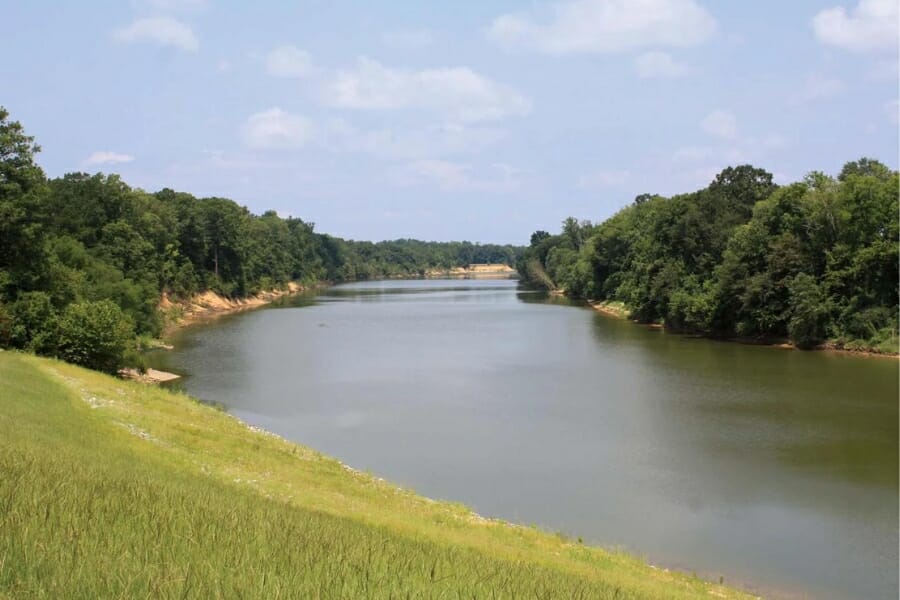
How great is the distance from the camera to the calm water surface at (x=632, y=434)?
17.0 metres

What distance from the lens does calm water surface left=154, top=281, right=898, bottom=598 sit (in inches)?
667

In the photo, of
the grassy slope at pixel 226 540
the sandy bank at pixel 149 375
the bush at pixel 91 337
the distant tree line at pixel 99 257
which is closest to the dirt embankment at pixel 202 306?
the distant tree line at pixel 99 257

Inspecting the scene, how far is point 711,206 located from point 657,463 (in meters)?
49.6

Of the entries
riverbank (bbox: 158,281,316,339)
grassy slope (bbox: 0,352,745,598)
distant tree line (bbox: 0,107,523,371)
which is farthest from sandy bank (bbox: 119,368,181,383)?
grassy slope (bbox: 0,352,745,598)

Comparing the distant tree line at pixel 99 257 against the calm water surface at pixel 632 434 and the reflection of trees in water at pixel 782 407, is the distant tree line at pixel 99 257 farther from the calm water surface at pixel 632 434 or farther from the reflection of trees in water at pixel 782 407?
the reflection of trees in water at pixel 782 407

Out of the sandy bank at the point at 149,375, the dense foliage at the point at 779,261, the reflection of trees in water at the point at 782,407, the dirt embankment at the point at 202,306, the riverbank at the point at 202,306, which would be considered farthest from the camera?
the dirt embankment at the point at 202,306

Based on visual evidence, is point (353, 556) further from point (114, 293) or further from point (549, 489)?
point (114, 293)

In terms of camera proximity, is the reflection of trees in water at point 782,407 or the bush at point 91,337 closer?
the reflection of trees in water at point 782,407

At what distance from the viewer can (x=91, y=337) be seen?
30547mm

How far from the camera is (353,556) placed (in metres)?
6.11

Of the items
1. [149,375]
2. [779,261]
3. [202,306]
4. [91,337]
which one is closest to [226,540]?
[91,337]

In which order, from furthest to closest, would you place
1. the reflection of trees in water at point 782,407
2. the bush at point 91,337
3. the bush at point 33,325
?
1. the bush at point 91,337
2. the bush at point 33,325
3. the reflection of trees in water at point 782,407

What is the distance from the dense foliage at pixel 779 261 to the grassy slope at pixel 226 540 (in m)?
40.4

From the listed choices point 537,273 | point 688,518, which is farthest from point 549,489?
point 537,273
